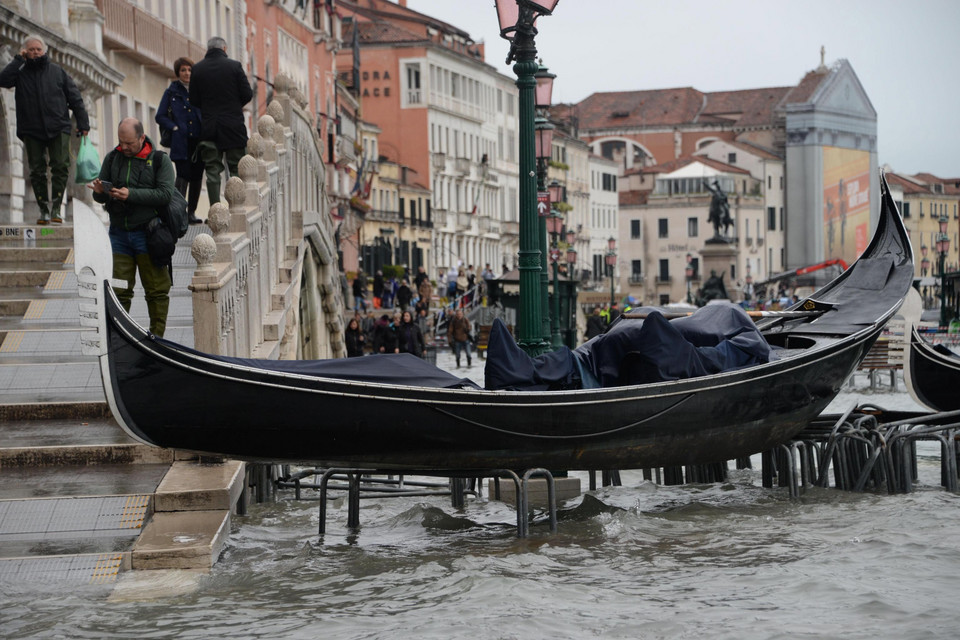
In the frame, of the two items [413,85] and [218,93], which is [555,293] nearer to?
[218,93]

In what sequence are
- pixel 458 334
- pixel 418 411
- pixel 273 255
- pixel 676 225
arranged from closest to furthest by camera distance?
pixel 418 411 < pixel 273 255 < pixel 458 334 < pixel 676 225

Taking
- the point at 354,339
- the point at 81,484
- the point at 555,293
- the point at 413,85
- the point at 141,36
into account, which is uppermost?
the point at 413,85

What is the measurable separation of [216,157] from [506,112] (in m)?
66.3

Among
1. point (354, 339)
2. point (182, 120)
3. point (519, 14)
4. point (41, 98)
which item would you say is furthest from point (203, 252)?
point (354, 339)

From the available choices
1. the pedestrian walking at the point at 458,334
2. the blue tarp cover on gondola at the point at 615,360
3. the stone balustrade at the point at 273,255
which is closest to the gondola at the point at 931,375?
the blue tarp cover on gondola at the point at 615,360

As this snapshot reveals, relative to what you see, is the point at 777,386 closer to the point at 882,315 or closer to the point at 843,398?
the point at 882,315

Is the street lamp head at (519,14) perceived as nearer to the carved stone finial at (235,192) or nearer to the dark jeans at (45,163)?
the carved stone finial at (235,192)

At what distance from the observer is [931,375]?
1493 cm

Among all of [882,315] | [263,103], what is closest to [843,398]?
[882,315]

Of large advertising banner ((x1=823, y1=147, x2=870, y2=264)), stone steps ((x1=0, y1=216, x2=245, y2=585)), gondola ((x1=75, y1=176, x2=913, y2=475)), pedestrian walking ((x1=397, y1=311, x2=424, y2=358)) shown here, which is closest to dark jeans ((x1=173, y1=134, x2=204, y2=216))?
stone steps ((x1=0, y1=216, x2=245, y2=585))

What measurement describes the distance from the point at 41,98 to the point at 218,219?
13.6 ft

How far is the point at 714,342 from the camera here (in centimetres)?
1138

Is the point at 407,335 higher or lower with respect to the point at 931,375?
higher

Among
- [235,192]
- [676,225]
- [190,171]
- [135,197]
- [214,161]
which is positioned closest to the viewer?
[135,197]
